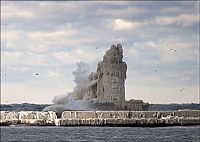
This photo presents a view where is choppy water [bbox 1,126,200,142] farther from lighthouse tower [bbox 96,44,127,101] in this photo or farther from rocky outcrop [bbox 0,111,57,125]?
lighthouse tower [bbox 96,44,127,101]

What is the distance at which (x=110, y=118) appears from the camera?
271 feet

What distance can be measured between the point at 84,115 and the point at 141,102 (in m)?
16.9

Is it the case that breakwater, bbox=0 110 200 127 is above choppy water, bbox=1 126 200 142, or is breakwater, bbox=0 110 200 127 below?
above

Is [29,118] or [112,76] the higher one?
[112,76]

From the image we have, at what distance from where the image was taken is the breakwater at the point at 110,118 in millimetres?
82875

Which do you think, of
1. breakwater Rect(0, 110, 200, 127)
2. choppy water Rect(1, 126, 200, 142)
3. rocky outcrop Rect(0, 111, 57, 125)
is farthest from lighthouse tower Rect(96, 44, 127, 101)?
choppy water Rect(1, 126, 200, 142)

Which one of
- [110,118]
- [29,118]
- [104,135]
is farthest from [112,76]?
[104,135]

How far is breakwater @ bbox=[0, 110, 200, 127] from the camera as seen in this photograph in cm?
8288

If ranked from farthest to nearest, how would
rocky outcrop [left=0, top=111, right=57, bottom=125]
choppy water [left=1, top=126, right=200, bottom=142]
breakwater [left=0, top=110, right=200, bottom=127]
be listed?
rocky outcrop [left=0, top=111, right=57, bottom=125], breakwater [left=0, top=110, right=200, bottom=127], choppy water [left=1, top=126, right=200, bottom=142]

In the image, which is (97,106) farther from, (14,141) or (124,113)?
(14,141)

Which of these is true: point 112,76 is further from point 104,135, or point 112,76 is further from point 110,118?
point 104,135

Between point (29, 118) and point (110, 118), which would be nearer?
point (110, 118)

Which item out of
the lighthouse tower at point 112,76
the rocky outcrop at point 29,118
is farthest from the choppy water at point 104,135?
the lighthouse tower at point 112,76

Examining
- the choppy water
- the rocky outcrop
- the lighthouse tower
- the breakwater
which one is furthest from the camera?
the lighthouse tower
